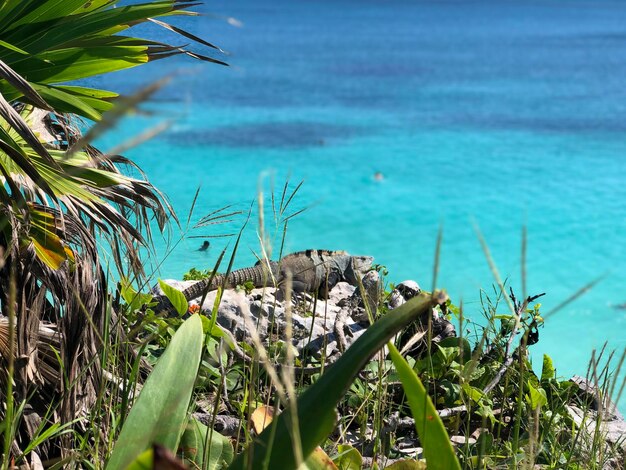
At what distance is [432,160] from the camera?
11039 mm

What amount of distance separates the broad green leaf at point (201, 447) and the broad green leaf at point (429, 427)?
485 mm

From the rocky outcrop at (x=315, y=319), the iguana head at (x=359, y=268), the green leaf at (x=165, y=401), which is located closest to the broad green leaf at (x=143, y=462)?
the green leaf at (x=165, y=401)

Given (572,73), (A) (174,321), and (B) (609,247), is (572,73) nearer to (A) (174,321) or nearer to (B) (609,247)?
(B) (609,247)

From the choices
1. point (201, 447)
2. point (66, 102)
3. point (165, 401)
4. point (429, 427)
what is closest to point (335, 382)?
point (429, 427)

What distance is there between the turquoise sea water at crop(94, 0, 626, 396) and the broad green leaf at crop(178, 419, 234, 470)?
2.44ft

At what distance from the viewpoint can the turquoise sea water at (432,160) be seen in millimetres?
7094

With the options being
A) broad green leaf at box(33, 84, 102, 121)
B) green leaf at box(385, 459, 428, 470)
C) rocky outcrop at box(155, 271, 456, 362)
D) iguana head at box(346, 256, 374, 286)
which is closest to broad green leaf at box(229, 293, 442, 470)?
green leaf at box(385, 459, 428, 470)

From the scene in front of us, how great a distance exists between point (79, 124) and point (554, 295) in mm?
5585

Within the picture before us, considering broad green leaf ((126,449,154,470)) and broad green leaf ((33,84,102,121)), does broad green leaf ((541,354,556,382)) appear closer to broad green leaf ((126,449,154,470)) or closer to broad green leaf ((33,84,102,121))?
broad green leaf ((33,84,102,121))

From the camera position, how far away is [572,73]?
18016 millimetres

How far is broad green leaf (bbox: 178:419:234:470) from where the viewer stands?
1.29 metres

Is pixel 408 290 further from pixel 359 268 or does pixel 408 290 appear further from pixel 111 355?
pixel 111 355

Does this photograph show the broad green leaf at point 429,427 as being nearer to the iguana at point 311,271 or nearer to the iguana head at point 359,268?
the iguana at point 311,271

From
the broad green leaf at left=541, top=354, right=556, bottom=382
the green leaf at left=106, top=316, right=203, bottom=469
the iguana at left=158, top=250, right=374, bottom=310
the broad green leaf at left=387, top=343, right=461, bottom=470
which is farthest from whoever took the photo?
the iguana at left=158, top=250, right=374, bottom=310
